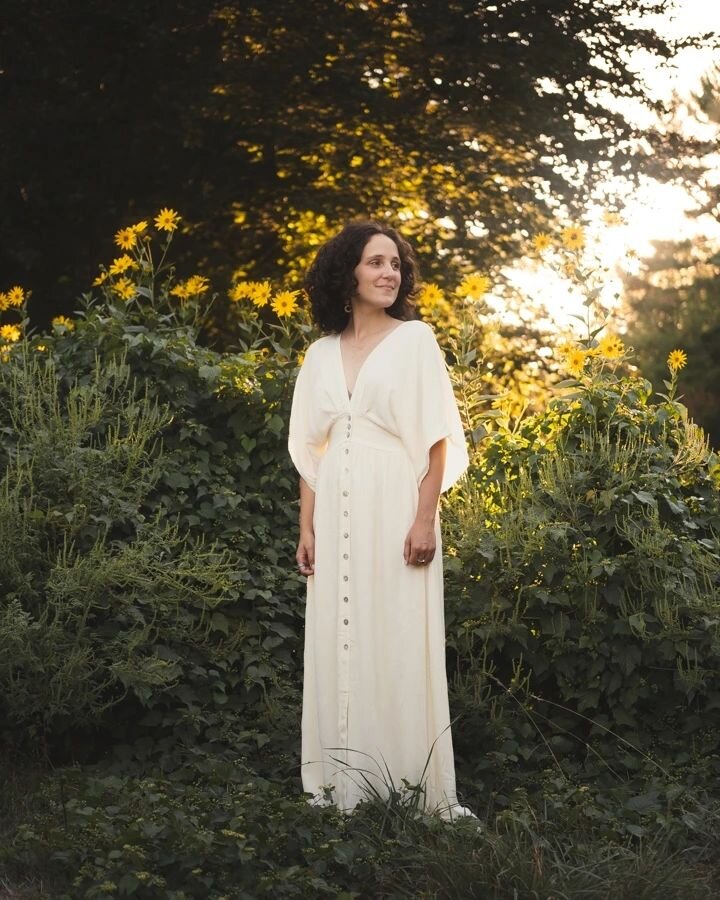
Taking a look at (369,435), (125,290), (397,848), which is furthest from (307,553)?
(125,290)

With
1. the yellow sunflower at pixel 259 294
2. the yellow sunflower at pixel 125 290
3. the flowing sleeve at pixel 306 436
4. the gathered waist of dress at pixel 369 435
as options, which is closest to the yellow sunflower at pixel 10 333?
the yellow sunflower at pixel 125 290

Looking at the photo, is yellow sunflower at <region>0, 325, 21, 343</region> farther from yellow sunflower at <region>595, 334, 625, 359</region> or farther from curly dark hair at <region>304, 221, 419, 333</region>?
yellow sunflower at <region>595, 334, 625, 359</region>

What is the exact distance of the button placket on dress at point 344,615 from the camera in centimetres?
373

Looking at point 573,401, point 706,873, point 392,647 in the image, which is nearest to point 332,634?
point 392,647

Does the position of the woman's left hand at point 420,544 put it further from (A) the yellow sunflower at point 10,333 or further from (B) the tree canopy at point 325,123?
(B) the tree canopy at point 325,123

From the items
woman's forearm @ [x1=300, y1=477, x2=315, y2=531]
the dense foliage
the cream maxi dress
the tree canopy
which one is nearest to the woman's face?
the cream maxi dress

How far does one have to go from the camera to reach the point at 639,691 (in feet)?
14.7

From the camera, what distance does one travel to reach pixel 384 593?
373 cm

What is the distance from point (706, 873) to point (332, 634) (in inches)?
48.7

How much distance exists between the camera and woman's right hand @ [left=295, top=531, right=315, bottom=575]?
3936mm

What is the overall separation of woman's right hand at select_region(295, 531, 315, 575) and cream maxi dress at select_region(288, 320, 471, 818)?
106 mm

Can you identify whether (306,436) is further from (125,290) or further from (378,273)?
(125,290)

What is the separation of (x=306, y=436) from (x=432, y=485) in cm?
48

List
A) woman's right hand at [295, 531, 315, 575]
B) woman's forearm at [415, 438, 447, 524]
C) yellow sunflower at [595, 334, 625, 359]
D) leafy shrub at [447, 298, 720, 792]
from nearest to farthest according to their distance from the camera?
woman's forearm at [415, 438, 447, 524]
woman's right hand at [295, 531, 315, 575]
leafy shrub at [447, 298, 720, 792]
yellow sunflower at [595, 334, 625, 359]
